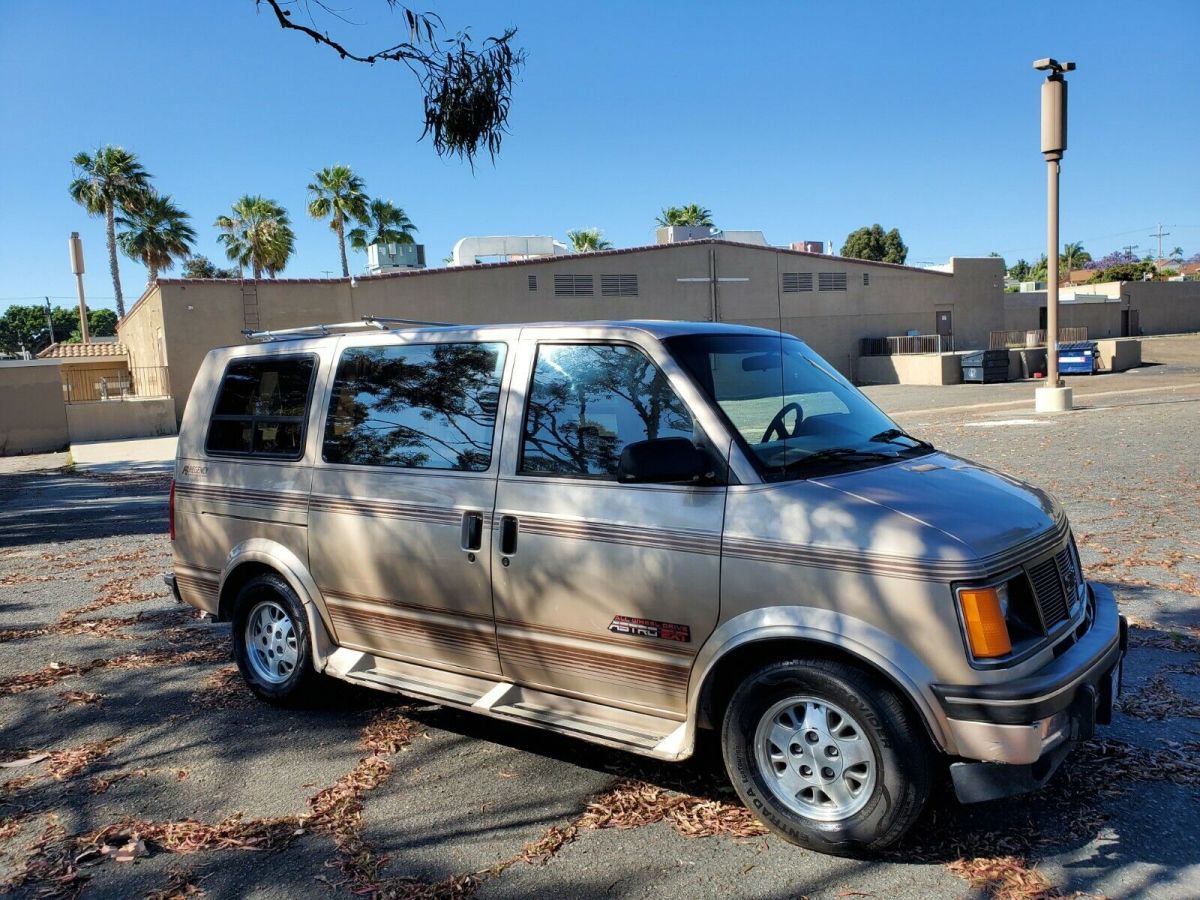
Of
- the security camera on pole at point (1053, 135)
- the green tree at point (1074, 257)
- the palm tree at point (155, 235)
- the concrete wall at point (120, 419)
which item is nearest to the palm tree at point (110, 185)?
the palm tree at point (155, 235)

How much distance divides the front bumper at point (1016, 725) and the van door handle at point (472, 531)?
2.03 metres

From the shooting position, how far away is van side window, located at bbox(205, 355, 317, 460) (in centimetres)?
518

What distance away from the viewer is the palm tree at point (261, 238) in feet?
165

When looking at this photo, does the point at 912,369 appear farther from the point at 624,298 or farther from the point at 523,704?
the point at 523,704

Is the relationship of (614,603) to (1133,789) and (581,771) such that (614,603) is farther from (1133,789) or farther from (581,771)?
(1133,789)

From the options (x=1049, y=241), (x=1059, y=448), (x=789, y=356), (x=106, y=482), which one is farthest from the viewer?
(x=1049, y=241)

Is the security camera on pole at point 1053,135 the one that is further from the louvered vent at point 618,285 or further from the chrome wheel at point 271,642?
the louvered vent at point 618,285

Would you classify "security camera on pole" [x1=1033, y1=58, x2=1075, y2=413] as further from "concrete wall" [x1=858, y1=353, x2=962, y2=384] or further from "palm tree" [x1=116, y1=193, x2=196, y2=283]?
"palm tree" [x1=116, y1=193, x2=196, y2=283]

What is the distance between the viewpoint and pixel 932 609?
127 inches

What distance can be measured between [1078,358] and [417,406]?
3817 cm

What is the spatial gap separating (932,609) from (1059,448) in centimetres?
1304

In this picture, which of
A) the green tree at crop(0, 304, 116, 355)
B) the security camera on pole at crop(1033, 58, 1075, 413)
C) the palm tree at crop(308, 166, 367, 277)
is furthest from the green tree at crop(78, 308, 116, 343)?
the security camera on pole at crop(1033, 58, 1075, 413)

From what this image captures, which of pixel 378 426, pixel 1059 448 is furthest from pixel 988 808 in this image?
pixel 1059 448

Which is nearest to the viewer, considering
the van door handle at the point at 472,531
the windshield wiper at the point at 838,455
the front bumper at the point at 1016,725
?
the front bumper at the point at 1016,725
